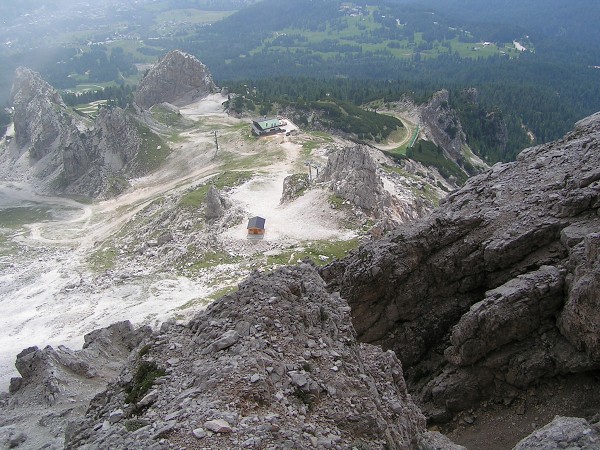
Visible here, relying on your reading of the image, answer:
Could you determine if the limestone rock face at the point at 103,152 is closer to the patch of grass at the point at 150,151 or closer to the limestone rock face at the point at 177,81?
the patch of grass at the point at 150,151

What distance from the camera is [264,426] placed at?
1572 cm

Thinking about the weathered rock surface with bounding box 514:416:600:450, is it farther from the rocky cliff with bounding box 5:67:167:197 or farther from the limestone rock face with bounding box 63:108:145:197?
Result: the limestone rock face with bounding box 63:108:145:197

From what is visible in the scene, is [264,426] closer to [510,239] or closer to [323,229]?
[510,239]

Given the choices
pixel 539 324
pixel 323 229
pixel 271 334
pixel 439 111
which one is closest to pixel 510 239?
pixel 539 324

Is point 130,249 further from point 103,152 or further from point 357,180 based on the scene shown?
point 103,152

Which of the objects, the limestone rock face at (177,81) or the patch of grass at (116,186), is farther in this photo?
the limestone rock face at (177,81)

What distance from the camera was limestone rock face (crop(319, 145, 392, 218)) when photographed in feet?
225

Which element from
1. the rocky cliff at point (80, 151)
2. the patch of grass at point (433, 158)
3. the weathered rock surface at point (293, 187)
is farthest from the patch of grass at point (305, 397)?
the patch of grass at point (433, 158)

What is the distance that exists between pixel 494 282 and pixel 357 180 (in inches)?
1640

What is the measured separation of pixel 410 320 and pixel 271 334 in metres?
14.1

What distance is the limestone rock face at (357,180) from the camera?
68.5 meters

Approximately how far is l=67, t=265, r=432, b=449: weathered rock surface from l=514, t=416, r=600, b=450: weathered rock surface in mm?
4296

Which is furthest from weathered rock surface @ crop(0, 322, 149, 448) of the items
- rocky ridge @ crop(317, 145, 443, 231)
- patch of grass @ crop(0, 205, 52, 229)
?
patch of grass @ crop(0, 205, 52, 229)

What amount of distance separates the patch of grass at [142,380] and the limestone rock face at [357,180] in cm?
4979
